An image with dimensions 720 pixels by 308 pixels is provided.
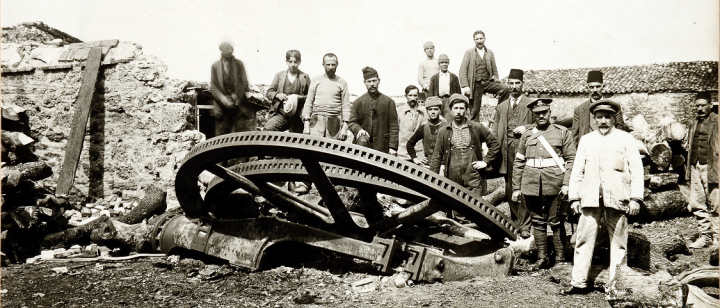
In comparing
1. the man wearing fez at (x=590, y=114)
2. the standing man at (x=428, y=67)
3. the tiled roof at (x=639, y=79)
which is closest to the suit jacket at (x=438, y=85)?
the standing man at (x=428, y=67)

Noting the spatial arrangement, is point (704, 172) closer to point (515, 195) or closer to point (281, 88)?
point (515, 195)

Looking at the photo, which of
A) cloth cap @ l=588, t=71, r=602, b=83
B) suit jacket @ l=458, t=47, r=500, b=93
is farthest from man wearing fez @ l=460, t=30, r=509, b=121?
cloth cap @ l=588, t=71, r=602, b=83

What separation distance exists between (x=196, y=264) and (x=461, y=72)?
18.1ft

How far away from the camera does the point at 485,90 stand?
8.85 metres

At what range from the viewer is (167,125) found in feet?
26.7

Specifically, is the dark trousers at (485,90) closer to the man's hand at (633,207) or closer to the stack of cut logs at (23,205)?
the man's hand at (633,207)

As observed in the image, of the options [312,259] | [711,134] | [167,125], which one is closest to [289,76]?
[167,125]

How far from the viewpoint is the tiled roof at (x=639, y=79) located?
25438mm

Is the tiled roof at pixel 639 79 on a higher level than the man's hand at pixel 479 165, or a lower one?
higher

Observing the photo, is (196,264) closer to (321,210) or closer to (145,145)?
(321,210)

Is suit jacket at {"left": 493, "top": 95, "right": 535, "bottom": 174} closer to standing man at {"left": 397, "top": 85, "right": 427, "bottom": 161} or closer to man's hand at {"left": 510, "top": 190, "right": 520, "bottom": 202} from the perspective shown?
man's hand at {"left": 510, "top": 190, "right": 520, "bottom": 202}

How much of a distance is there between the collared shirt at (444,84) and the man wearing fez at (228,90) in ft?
10.6

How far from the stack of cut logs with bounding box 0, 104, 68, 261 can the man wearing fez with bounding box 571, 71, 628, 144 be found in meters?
6.50

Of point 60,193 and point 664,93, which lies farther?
point 664,93
